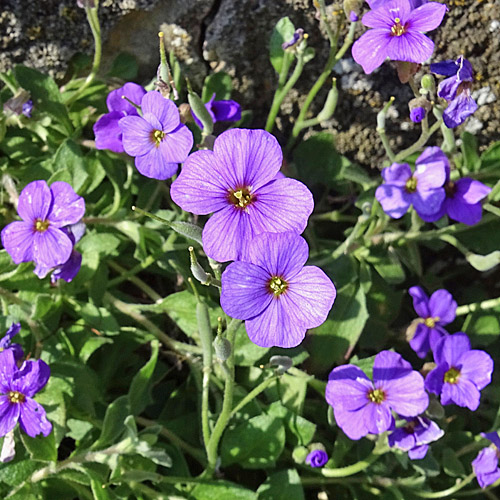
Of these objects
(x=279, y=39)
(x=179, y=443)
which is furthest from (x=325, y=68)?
(x=179, y=443)

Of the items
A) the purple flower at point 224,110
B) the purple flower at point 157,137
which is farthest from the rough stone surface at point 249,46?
the purple flower at point 157,137

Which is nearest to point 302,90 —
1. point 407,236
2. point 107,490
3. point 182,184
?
point 407,236

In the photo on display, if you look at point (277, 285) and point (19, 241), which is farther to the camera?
point (19, 241)

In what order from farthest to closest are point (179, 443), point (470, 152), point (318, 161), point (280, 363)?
point (318, 161) → point (470, 152) → point (179, 443) → point (280, 363)

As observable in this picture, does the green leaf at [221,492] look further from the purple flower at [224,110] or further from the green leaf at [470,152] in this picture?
the green leaf at [470,152]

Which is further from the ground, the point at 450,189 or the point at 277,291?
the point at 450,189

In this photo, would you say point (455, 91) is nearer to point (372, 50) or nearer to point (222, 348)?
point (372, 50)
